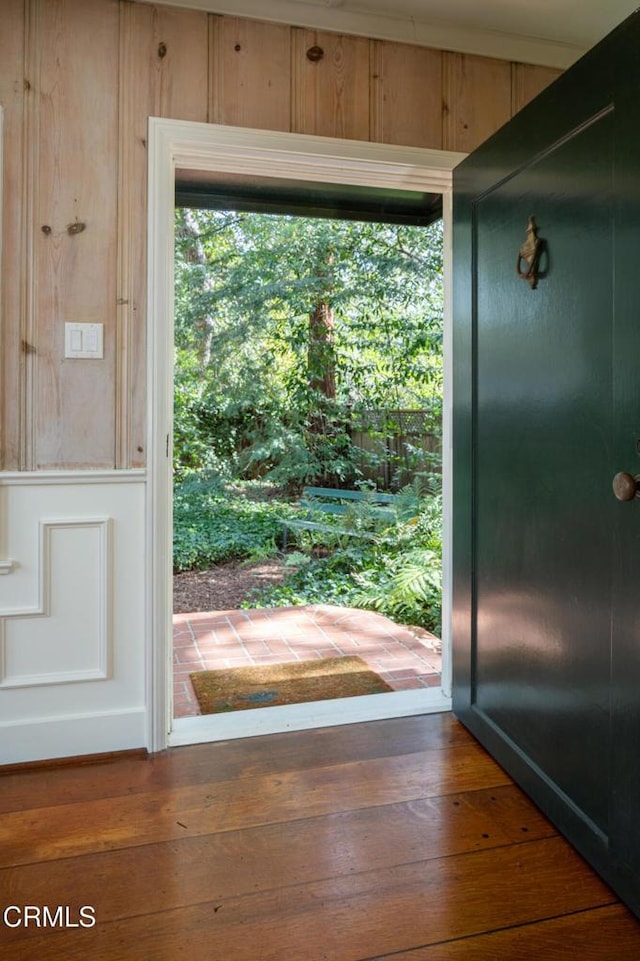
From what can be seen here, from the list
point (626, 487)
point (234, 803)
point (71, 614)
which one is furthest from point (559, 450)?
point (71, 614)

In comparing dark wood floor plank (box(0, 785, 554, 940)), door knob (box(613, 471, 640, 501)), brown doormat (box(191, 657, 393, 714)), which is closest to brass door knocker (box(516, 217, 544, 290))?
door knob (box(613, 471, 640, 501))

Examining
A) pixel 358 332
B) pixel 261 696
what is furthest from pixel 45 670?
pixel 358 332

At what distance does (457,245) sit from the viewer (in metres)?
2.31

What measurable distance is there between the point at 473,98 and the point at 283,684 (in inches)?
95.6

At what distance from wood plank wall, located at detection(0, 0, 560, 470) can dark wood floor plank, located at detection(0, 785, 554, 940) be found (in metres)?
1.15

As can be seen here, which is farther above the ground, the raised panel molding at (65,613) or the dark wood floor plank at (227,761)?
the raised panel molding at (65,613)

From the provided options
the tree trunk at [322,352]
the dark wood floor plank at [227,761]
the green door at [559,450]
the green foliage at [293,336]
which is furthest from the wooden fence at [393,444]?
the dark wood floor plank at [227,761]

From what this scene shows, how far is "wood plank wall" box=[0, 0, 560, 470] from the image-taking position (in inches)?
79.8

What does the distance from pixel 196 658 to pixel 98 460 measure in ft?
4.47

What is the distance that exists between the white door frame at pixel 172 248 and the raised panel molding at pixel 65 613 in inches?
6.1

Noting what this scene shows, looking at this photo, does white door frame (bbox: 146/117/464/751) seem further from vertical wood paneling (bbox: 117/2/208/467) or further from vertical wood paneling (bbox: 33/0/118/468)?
vertical wood paneling (bbox: 33/0/118/468)

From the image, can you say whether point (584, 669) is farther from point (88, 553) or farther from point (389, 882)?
point (88, 553)

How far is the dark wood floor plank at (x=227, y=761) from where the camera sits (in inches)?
76.5
